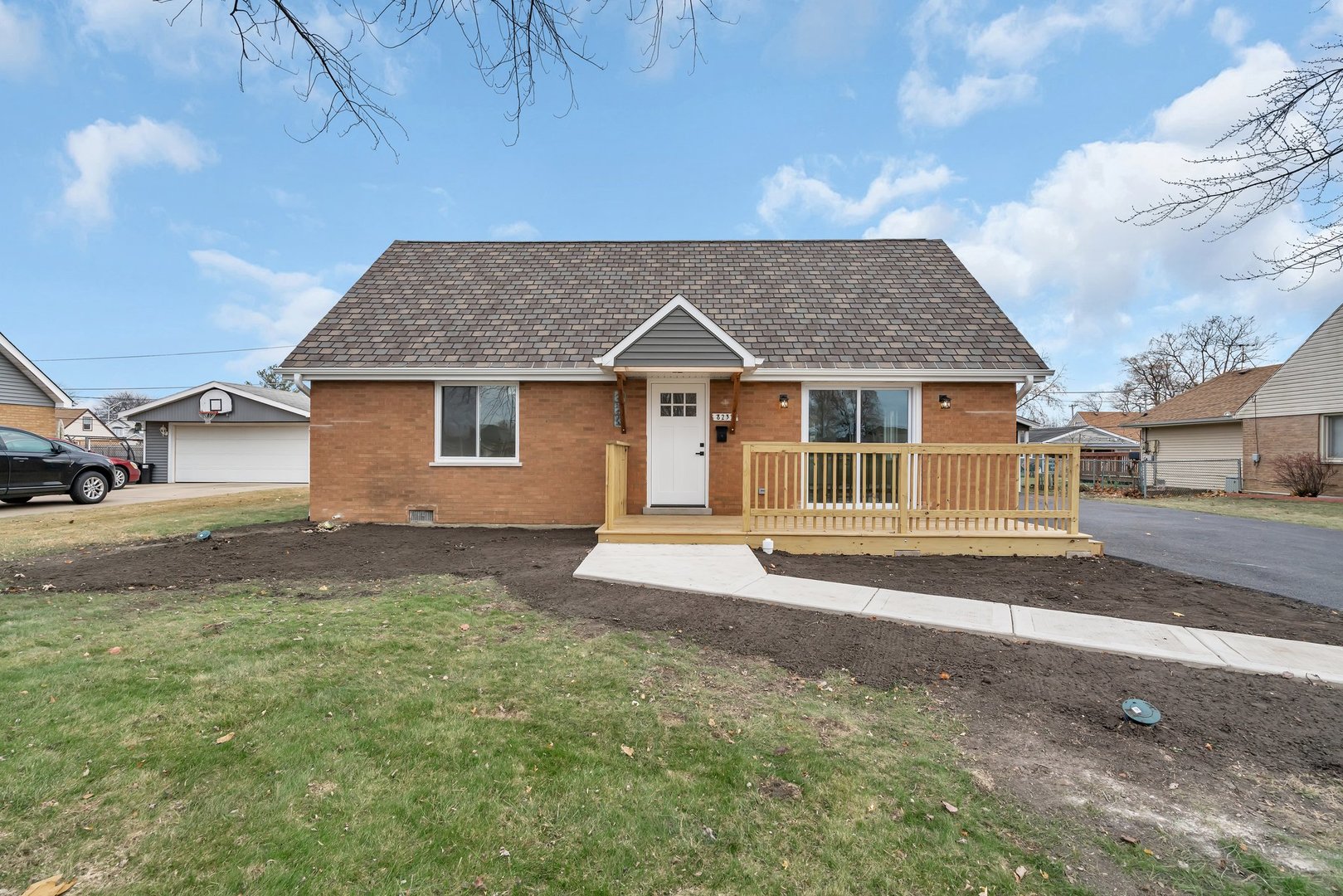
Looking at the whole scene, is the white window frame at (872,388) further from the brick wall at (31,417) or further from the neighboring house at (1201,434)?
the brick wall at (31,417)

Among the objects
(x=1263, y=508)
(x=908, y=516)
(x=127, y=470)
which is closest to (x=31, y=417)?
(x=127, y=470)

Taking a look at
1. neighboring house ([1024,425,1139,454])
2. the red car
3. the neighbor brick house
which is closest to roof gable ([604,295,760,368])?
the neighbor brick house

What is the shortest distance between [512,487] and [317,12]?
7729 mm

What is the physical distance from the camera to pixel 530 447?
10008 mm

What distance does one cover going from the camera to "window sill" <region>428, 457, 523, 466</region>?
32.8ft

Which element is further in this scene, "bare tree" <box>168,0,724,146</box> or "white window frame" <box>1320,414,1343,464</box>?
"white window frame" <box>1320,414,1343,464</box>

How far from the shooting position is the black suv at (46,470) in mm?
12797

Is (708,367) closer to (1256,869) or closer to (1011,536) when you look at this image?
(1011,536)

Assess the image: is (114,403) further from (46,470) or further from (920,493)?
(920,493)

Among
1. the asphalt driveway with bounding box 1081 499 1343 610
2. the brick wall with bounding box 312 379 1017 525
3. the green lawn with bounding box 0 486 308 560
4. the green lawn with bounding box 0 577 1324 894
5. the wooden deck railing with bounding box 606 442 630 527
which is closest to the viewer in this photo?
the green lawn with bounding box 0 577 1324 894

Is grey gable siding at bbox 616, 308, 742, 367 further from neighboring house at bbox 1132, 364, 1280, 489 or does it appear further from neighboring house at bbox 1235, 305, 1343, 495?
neighboring house at bbox 1132, 364, 1280, 489

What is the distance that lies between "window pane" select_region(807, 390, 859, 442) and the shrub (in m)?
18.7

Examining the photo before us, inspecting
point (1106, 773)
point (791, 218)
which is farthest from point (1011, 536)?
point (791, 218)

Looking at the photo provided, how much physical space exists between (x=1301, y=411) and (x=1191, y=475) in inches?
225
